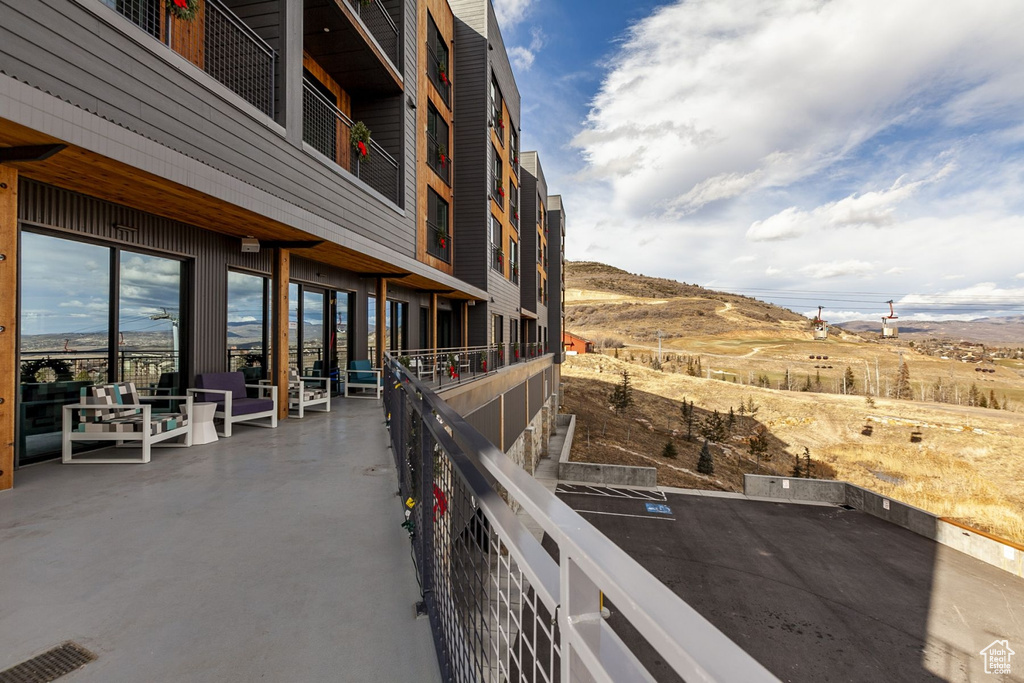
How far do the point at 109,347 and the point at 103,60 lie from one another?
13.2 feet

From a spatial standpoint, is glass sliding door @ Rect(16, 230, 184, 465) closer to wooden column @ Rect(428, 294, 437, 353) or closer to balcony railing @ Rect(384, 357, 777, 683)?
balcony railing @ Rect(384, 357, 777, 683)

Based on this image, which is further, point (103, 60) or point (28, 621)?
point (103, 60)

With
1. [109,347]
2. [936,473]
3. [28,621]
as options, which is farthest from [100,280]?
[936,473]

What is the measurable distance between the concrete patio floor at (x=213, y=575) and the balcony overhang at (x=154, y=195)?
3.35 meters

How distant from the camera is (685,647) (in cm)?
55

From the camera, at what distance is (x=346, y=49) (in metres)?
10.2

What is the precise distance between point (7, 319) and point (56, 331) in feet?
6.58

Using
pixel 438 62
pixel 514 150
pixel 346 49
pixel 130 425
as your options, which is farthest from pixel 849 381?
pixel 130 425

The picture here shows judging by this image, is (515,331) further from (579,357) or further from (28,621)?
(579,357)

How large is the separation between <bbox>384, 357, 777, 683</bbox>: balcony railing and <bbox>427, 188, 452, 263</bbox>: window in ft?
42.7

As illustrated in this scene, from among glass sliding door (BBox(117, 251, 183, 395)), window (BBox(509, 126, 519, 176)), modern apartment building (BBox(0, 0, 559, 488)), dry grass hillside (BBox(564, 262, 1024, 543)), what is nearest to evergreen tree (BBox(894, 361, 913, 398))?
dry grass hillside (BBox(564, 262, 1024, 543))

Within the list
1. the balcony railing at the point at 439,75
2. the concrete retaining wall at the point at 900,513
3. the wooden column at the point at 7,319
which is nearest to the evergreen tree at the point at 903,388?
the concrete retaining wall at the point at 900,513

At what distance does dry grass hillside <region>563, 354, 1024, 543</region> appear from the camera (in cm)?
2706

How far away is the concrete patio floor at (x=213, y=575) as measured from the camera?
2.25 meters
